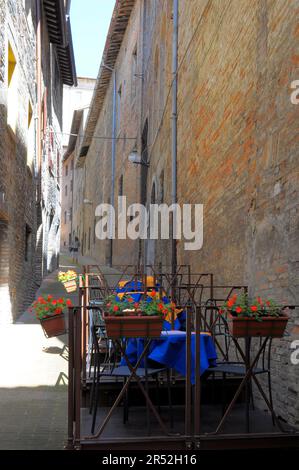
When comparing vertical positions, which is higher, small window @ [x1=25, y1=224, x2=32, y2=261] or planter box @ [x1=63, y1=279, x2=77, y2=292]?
small window @ [x1=25, y1=224, x2=32, y2=261]

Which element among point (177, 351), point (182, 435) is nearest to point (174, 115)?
point (177, 351)

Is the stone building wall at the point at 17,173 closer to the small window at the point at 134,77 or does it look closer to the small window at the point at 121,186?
the small window at the point at 134,77

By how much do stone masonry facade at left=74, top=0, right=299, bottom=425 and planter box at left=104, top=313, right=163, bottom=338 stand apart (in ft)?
3.96

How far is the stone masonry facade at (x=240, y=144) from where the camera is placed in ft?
14.7

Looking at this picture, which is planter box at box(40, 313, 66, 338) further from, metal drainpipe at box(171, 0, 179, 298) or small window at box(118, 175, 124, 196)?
small window at box(118, 175, 124, 196)

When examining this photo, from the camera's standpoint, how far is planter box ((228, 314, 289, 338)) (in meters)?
3.76

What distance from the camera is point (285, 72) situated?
15.1 feet

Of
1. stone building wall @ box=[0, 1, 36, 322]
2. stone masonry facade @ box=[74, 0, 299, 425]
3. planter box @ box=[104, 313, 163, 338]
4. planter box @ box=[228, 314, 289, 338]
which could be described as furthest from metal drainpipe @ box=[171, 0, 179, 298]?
planter box @ box=[104, 313, 163, 338]

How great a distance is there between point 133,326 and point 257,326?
87 centimetres

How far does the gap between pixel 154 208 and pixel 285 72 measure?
28.3ft

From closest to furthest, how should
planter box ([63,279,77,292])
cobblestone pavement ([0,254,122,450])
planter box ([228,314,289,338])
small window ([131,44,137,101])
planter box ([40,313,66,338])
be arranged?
planter box ([228,314,289,338]), cobblestone pavement ([0,254,122,450]), planter box ([40,313,66,338]), planter box ([63,279,77,292]), small window ([131,44,137,101])

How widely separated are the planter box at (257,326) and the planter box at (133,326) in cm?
53

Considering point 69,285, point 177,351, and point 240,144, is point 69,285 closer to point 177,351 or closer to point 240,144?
point 240,144

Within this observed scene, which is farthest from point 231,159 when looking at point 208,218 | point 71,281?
point 71,281
